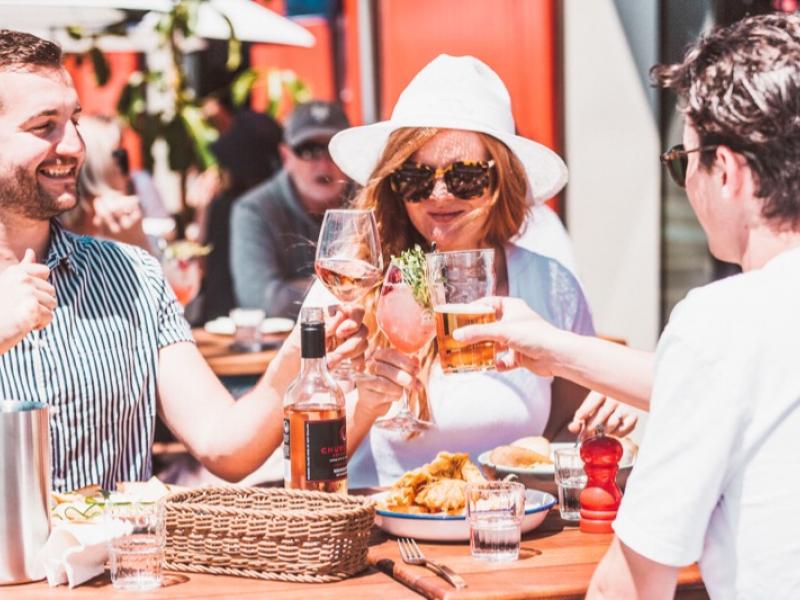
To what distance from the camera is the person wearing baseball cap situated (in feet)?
21.8

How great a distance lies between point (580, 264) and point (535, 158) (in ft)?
12.2

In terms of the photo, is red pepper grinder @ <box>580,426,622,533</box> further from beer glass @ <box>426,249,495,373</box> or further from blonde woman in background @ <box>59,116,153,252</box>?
blonde woman in background @ <box>59,116,153,252</box>

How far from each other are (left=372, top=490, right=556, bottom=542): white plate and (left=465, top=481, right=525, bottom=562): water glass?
6 centimetres

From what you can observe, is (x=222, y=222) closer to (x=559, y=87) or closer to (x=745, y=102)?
(x=559, y=87)

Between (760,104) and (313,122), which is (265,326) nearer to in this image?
(313,122)

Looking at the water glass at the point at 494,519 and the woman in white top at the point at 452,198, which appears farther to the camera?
the woman in white top at the point at 452,198

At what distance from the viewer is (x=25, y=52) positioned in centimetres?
293

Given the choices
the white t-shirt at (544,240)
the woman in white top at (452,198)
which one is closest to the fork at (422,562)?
the woman in white top at (452,198)

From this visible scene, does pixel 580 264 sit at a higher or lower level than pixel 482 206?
lower

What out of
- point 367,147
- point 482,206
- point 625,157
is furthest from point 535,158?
point 625,157

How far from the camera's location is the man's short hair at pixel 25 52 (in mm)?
2906

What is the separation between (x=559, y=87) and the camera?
23.4 ft

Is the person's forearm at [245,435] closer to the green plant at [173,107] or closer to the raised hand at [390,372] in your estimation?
the raised hand at [390,372]

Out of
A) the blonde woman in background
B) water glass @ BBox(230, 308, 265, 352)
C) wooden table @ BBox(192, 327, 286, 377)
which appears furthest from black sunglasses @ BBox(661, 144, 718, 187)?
water glass @ BBox(230, 308, 265, 352)
